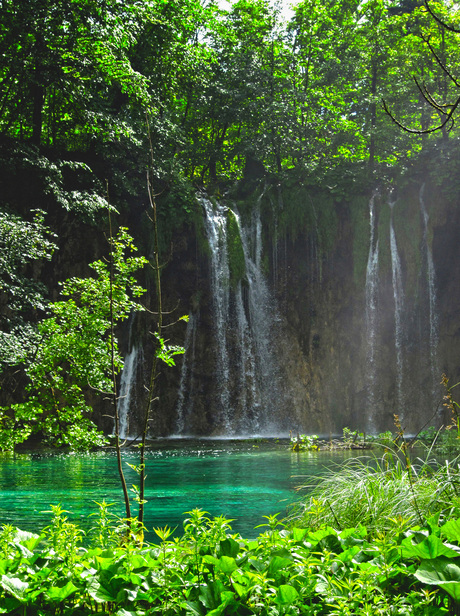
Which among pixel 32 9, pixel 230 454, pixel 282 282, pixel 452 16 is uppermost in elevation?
pixel 452 16

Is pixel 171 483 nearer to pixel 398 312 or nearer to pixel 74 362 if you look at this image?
pixel 74 362

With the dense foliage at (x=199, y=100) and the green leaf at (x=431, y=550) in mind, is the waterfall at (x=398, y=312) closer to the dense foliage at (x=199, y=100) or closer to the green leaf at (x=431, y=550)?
the dense foliage at (x=199, y=100)

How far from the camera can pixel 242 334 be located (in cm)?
2223

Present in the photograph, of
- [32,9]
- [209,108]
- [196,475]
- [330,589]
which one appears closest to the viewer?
[330,589]

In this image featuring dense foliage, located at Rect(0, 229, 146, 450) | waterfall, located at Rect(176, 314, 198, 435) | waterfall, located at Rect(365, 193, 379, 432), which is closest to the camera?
dense foliage, located at Rect(0, 229, 146, 450)

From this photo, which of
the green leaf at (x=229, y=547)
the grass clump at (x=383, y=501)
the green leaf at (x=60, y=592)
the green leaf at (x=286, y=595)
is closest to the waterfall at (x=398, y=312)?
the grass clump at (x=383, y=501)

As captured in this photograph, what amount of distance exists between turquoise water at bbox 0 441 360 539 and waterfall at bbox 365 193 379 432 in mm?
7876

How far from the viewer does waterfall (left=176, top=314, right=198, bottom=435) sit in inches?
839

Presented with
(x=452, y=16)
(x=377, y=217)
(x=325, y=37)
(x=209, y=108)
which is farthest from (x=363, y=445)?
(x=325, y=37)

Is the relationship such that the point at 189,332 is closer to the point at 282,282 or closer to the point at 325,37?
the point at 282,282

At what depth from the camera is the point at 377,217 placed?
2369 centimetres

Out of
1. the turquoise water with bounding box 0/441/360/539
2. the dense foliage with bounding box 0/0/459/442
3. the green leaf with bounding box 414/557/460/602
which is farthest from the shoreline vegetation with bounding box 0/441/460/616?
the dense foliage with bounding box 0/0/459/442

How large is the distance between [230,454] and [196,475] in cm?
390

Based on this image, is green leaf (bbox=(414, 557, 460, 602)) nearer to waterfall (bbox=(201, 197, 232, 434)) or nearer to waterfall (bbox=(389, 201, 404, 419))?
waterfall (bbox=(201, 197, 232, 434))
